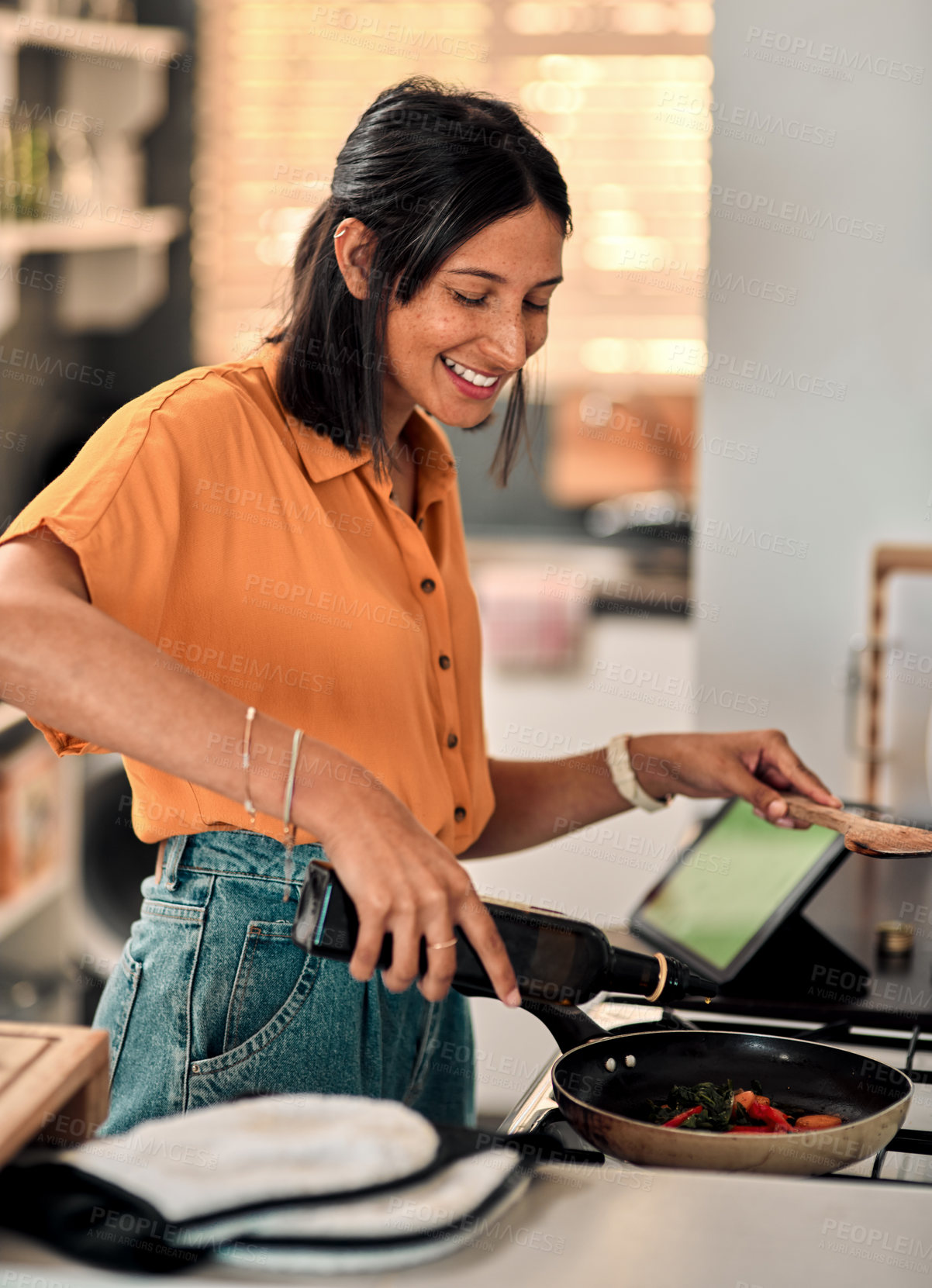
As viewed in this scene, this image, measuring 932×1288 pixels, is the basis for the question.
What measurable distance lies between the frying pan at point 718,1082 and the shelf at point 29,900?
1.88m

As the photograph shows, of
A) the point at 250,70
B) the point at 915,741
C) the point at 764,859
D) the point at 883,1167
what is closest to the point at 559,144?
the point at 250,70

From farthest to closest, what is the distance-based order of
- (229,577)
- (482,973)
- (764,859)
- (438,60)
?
(438,60) → (764,859) → (229,577) → (482,973)

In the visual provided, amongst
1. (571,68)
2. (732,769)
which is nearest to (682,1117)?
(732,769)

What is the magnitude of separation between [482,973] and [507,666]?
265 centimetres

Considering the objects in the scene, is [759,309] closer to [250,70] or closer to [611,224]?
[611,224]

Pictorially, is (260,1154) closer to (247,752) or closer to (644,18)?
(247,752)

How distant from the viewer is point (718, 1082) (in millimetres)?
1022

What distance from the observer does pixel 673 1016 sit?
119 cm

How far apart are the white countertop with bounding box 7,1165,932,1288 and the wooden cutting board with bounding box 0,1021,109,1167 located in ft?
0.20

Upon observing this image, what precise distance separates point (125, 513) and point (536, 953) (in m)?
0.43

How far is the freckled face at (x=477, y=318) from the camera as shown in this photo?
1119 millimetres

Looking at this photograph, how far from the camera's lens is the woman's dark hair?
1.11 meters

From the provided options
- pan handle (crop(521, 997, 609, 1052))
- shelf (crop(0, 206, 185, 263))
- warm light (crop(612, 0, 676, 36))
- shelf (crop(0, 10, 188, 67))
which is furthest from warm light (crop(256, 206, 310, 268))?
pan handle (crop(521, 997, 609, 1052))

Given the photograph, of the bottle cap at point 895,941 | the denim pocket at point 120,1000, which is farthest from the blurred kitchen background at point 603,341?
the denim pocket at point 120,1000
